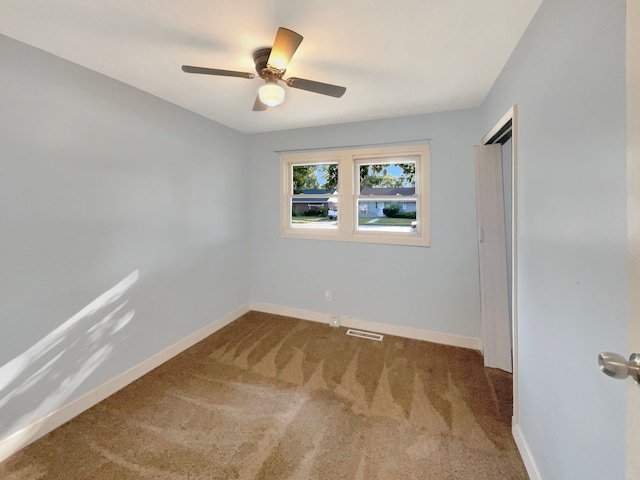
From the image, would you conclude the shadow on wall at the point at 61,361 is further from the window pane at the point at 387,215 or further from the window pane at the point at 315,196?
the window pane at the point at 387,215

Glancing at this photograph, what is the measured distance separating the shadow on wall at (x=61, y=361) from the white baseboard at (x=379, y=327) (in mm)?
1731

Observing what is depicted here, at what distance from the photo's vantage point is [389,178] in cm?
318

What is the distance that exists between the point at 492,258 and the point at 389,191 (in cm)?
127

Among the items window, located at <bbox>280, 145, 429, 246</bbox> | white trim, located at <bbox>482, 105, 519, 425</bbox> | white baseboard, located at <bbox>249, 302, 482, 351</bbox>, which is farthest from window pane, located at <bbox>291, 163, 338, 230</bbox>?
white trim, located at <bbox>482, 105, 519, 425</bbox>

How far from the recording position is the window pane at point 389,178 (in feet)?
10.2

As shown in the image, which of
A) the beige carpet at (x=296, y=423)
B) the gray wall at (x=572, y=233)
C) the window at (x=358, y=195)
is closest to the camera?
the gray wall at (x=572, y=233)

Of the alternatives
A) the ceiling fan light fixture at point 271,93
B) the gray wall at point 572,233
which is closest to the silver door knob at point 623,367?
the gray wall at point 572,233

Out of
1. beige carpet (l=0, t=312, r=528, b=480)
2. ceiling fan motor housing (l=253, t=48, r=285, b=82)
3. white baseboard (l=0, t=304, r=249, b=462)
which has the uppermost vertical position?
ceiling fan motor housing (l=253, t=48, r=285, b=82)

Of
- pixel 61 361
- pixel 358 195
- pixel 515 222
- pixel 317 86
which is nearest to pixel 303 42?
pixel 317 86

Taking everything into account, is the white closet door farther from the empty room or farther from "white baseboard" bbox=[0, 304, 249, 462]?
"white baseboard" bbox=[0, 304, 249, 462]

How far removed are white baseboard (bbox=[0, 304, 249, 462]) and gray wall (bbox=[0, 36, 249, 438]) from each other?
51 mm

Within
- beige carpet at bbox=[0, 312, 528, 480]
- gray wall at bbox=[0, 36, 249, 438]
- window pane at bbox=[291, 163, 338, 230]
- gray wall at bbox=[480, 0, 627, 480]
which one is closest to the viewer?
gray wall at bbox=[480, 0, 627, 480]

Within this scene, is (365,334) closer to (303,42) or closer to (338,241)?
(338,241)

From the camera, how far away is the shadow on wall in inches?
64.5
